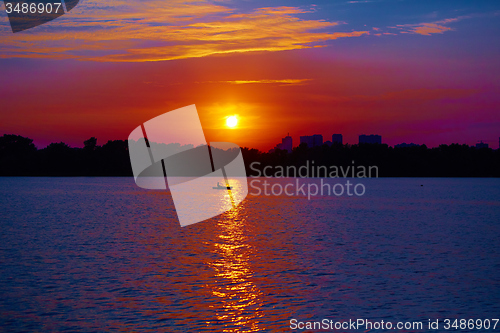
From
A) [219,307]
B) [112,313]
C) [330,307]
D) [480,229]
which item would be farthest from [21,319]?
[480,229]

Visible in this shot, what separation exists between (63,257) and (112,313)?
12.4 m

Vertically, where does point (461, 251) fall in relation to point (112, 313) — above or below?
below

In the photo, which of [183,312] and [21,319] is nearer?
[21,319]

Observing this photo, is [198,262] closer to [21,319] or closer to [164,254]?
[164,254]

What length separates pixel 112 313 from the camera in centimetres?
1742

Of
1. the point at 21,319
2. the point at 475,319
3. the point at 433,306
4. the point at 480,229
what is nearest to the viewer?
the point at 21,319

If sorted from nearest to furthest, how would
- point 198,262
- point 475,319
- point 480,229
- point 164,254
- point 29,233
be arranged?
point 475,319
point 198,262
point 164,254
point 29,233
point 480,229

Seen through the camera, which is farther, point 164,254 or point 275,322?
point 164,254

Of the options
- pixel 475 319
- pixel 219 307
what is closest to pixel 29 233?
pixel 219 307

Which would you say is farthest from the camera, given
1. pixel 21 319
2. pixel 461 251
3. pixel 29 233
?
pixel 29 233

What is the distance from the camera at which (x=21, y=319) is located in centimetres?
1659

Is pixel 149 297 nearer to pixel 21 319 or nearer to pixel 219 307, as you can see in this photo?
pixel 219 307

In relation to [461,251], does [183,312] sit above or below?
above

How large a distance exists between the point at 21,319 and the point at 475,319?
14.8 metres
